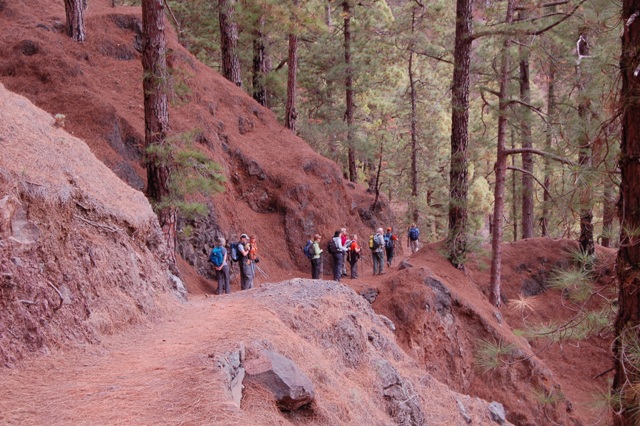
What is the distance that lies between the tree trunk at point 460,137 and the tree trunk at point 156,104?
8.23m

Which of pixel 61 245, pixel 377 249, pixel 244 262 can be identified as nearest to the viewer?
pixel 61 245

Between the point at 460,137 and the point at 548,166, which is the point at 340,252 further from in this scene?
the point at 548,166

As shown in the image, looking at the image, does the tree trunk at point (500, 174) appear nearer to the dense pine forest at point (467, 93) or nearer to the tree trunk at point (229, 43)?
the dense pine forest at point (467, 93)

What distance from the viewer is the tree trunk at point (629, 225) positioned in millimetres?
5523

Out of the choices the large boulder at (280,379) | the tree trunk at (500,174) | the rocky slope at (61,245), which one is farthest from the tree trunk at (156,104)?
the tree trunk at (500,174)

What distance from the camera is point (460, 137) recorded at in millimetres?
15961

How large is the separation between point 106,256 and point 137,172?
21.3ft

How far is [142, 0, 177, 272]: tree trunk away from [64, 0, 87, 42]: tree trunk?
5.90 metres

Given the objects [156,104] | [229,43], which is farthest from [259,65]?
[156,104]

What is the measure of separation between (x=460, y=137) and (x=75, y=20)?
1194 centimetres

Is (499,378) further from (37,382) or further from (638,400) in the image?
(37,382)

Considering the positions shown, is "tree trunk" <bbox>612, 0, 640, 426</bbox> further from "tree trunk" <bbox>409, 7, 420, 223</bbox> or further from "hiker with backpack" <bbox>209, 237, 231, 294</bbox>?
"tree trunk" <bbox>409, 7, 420, 223</bbox>

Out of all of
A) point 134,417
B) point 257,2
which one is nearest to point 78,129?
point 257,2

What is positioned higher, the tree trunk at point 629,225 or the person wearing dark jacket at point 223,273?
the tree trunk at point 629,225
